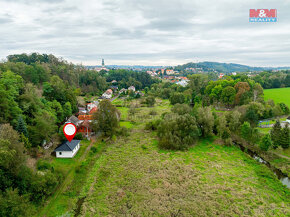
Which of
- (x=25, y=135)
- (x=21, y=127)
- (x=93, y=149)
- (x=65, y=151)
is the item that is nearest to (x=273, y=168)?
(x=93, y=149)

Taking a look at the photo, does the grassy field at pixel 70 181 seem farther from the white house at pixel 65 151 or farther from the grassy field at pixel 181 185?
the grassy field at pixel 181 185

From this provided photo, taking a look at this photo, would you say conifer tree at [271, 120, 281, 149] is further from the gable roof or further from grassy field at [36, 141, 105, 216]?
the gable roof

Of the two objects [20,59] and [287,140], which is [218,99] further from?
[20,59]

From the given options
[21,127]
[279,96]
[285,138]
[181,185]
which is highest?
[279,96]

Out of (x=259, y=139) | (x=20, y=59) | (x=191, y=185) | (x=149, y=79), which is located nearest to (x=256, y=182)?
(x=191, y=185)

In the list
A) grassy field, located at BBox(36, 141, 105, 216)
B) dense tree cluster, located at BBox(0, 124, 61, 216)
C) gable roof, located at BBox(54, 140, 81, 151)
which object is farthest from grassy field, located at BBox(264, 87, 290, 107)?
dense tree cluster, located at BBox(0, 124, 61, 216)

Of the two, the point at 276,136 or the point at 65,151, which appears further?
the point at 276,136

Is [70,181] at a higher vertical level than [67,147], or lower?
lower

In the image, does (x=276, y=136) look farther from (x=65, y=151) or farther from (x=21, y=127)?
(x=21, y=127)

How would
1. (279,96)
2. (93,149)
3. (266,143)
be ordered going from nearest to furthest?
(266,143)
(93,149)
(279,96)
